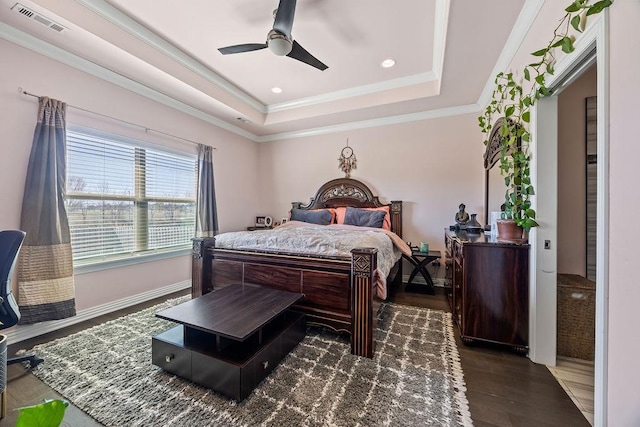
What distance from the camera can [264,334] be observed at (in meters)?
1.89

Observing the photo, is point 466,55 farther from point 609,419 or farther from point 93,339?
point 93,339

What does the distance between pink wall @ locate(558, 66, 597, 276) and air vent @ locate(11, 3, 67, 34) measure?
4.32m

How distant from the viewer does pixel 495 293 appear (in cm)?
207

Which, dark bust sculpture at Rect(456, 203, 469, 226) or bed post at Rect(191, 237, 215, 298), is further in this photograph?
dark bust sculpture at Rect(456, 203, 469, 226)

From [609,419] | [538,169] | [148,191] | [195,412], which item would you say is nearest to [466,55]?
[538,169]

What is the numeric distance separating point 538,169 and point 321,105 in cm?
303

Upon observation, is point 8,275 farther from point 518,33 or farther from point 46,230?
point 518,33

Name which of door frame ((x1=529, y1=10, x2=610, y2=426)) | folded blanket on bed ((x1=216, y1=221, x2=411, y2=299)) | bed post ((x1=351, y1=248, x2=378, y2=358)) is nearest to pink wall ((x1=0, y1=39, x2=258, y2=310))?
folded blanket on bed ((x1=216, y1=221, x2=411, y2=299))

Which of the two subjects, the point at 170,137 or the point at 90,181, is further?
the point at 170,137

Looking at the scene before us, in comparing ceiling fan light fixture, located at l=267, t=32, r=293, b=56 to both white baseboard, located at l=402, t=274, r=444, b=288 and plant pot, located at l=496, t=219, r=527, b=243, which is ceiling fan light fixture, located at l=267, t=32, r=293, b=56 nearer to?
plant pot, located at l=496, t=219, r=527, b=243

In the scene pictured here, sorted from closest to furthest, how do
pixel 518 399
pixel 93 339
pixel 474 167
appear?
pixel 518 399
pixel 93 339
pixel 474 167

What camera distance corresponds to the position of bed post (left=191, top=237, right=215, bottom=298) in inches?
110

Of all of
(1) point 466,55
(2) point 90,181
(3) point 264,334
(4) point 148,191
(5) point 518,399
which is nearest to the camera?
(5) point 518,399

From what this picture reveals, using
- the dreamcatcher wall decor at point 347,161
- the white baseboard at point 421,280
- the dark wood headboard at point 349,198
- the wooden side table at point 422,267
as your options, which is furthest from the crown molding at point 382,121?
the white baseboard at point 421,280
